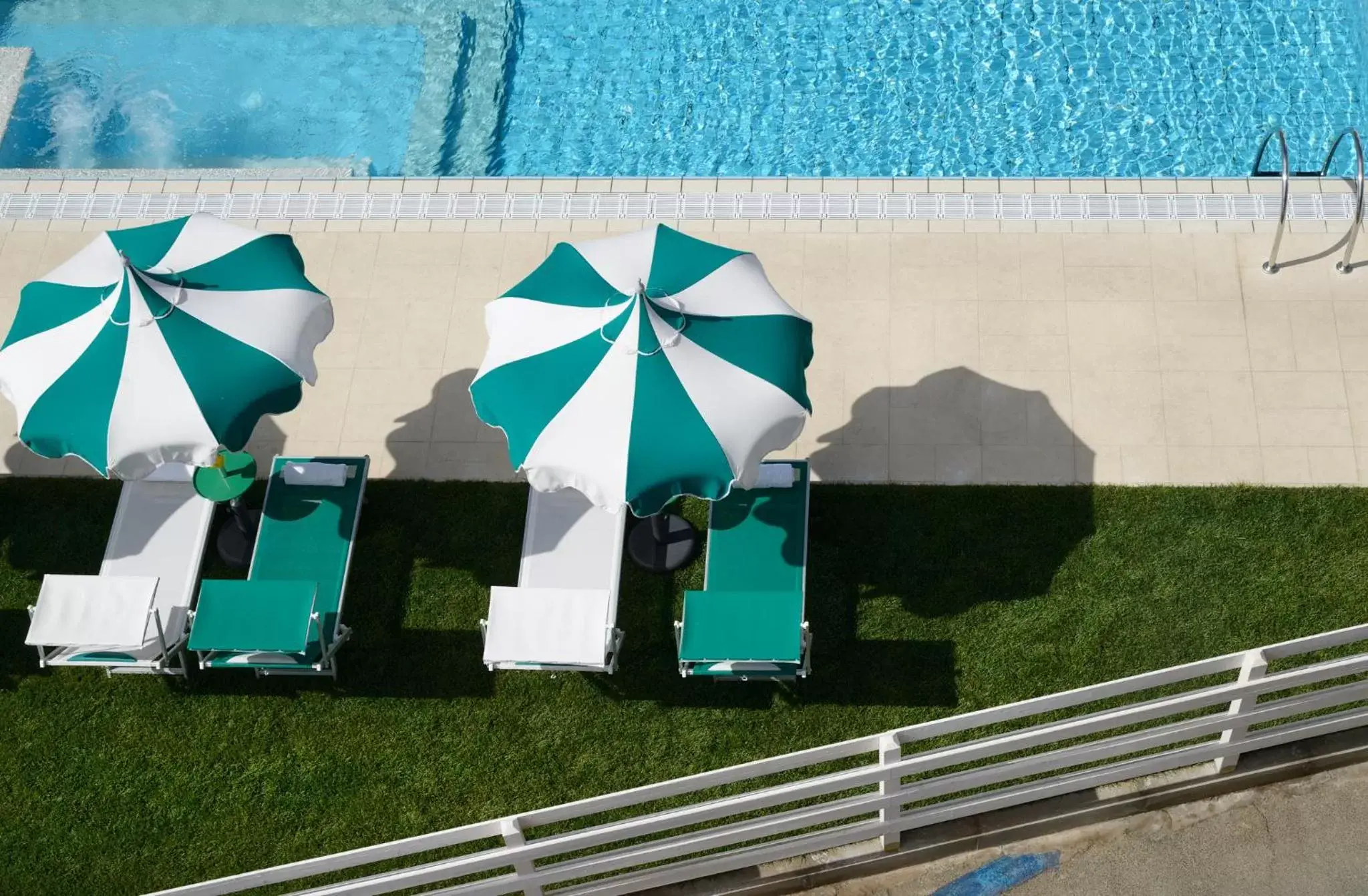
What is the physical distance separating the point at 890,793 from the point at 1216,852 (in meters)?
2.40

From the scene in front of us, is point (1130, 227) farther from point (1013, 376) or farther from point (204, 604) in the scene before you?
point (204, 604)


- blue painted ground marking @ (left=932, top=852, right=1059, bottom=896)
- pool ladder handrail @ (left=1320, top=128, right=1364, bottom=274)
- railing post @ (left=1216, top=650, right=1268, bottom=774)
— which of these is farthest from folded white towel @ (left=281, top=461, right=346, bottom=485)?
pool ladder handrail @ (left=1320, top=128, right=1364, bottom=274)

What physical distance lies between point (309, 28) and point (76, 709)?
9.12 meters

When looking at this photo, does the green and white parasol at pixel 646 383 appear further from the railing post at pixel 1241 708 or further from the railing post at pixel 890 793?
the railing post at pixel 1241 708

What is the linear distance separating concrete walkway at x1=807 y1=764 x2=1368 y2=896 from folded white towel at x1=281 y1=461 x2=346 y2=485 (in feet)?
16.9

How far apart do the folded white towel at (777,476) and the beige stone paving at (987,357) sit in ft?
2.19

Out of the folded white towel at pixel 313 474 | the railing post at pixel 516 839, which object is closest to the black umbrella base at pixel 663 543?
the folded white towel at pixel 313 474

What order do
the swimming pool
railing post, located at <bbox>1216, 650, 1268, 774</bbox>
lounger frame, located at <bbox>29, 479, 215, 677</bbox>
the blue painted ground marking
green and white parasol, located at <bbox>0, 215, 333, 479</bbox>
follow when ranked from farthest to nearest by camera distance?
1. the swimming pool
2. lounger frame, located at <bbox>29, 479, 215, 677</bbox>
3. green and white parasol, located at <bbox>0, 215, 333, 479</bbox>
4. the blue painted ground marking
5. railing post, located at <bbox>1216, 650, 1268, 774</bbox>

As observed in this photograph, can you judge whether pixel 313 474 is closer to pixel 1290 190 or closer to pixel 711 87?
pixel 711 87

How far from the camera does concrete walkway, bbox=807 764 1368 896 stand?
10398mm

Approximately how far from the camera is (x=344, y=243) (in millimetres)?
14609

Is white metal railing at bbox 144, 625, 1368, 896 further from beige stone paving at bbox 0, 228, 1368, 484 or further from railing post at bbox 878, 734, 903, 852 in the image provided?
beige stone paving at bbox 0, 228, 1368, 484

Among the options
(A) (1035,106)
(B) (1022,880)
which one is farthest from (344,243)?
(B) (1022,880)

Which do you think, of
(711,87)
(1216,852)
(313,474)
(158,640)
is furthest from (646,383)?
(711,87)
